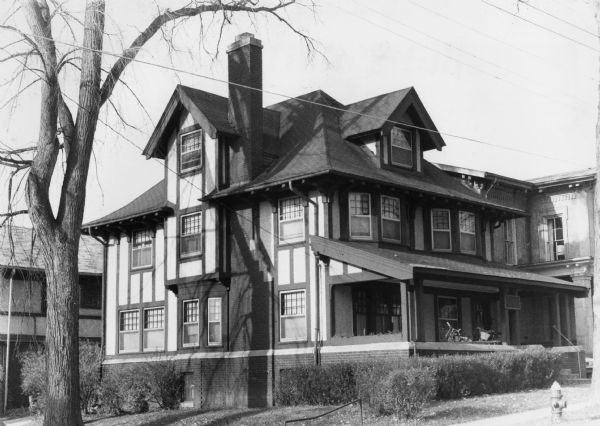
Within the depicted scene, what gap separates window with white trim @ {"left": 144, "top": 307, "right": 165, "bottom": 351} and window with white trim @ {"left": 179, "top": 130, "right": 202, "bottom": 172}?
5448 millimetres

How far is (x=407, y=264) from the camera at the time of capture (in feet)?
73.0

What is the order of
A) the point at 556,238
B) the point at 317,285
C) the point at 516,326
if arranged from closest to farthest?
the point at 317,285 → the point at 516,326 → the point at 556,238

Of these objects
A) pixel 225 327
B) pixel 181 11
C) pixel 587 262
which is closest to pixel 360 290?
pixel 225 327

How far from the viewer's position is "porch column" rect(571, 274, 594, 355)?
1439 inches

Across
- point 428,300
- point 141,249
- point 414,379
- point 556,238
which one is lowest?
point 414,379

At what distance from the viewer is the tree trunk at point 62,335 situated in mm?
19188

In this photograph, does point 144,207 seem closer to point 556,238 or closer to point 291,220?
point 291,220

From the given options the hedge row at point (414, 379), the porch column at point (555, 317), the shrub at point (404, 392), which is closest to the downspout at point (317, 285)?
the hedge row at point (414, 379)

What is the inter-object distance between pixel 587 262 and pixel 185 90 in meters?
19.3

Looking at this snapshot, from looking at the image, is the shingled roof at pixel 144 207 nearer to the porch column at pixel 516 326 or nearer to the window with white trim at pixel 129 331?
the window with white trim at pixel 129 331

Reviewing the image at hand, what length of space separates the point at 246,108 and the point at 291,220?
4509mm

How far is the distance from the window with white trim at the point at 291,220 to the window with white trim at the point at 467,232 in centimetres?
662

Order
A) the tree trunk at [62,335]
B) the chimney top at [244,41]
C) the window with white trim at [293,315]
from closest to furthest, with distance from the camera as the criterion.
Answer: the tree trunk at [62,335]
the window with white trim at [293,315]
the chimney top at [244,41]

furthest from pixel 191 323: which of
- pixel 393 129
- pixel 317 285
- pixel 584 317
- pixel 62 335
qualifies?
pixel 584 317
